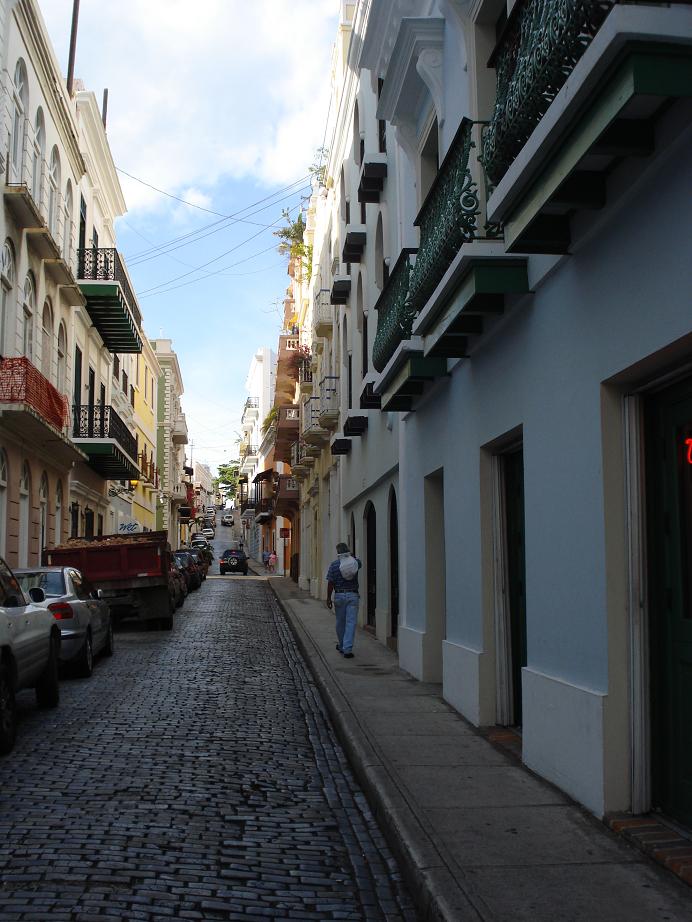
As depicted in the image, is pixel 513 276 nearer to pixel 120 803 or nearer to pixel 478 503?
pixel 478 503

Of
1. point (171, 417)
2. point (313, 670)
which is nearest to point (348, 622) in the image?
point (313, 670)

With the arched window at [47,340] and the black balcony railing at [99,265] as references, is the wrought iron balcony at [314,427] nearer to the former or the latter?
the black balcony railing at [99,265]

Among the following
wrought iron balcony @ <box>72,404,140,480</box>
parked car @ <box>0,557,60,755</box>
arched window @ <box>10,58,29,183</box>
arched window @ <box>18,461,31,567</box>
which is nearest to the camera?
parked car @ <box>0,557,60,755</box>

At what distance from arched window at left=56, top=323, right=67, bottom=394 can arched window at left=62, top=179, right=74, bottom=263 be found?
187cm

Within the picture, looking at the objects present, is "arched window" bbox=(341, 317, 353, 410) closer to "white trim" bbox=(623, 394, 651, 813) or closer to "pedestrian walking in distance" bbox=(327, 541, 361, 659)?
"pedestrian walking in distance" bbox=(327, 541, 361, 659)

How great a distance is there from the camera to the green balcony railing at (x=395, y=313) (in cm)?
1157

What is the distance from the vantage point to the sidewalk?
178 inches

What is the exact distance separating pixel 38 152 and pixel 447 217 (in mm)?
16758

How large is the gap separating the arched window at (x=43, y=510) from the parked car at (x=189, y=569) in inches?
299

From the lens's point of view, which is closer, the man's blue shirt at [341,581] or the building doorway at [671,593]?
the building doorway at [671,593]

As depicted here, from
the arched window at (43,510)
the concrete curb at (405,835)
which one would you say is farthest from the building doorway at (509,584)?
the arched window at (43,510)

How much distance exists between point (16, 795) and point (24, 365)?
13814mm

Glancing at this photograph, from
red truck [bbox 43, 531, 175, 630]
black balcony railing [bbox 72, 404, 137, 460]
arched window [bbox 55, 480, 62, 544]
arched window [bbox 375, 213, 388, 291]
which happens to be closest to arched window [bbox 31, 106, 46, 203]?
black balcony railing [bbox 72, 404, 137, 460]

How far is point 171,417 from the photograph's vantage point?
6569cm
